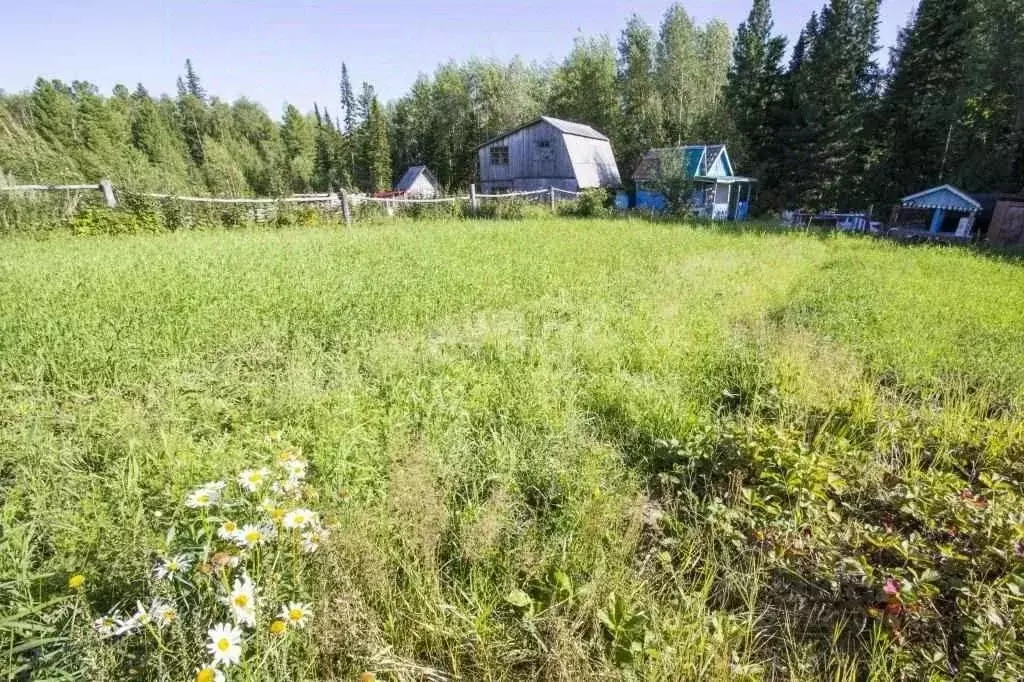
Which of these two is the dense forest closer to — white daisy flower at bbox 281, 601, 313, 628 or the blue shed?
the blue shed

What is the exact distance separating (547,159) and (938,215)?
17.2 metres

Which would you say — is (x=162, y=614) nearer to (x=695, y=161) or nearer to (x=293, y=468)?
(x=293, y=468)

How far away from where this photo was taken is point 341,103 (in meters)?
49.8

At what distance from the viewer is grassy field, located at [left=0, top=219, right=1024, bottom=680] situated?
1.65 metres

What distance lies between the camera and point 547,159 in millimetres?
24859

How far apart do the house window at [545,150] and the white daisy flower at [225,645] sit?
85.0ft

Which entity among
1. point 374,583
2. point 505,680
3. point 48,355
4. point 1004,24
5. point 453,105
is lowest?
point 505,680

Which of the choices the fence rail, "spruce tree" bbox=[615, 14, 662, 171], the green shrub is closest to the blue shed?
the green shrub

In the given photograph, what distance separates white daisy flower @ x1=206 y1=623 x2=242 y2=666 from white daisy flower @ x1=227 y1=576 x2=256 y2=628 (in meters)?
0.03

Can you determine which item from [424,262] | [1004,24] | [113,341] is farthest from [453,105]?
[113,341]

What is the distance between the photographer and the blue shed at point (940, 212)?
→ 52.4 feet

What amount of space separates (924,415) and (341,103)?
5815 centimetres

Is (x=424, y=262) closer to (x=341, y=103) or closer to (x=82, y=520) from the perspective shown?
(x=82, y=520)

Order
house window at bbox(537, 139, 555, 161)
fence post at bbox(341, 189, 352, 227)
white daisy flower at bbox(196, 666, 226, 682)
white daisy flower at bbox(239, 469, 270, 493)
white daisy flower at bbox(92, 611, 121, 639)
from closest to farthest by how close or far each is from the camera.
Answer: white daisy flower at bbox(196, 666, 226, 682)
white daisy flower at bbox(92, 611, 121, 639)
white daisy flower at bbox(239, 469, 270, 493)
fence post at bbox(341, 189, 352, 227)
house window at bbox(537, 139, 555, 161)
